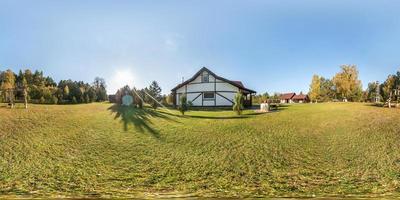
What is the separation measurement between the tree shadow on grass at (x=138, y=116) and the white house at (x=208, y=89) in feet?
40.7

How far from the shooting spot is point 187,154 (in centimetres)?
1229

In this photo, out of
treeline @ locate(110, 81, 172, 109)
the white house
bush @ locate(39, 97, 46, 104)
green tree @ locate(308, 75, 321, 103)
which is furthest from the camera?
green tree @ locate(308, 75, 321, 103)

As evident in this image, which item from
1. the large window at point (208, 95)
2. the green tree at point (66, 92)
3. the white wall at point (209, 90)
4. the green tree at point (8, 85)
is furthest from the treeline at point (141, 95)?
the large window at point (208, 95)

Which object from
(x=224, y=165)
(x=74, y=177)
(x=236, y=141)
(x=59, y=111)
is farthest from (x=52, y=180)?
(x=59, y=111)

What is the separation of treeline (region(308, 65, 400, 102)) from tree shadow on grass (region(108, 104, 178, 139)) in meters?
24.3

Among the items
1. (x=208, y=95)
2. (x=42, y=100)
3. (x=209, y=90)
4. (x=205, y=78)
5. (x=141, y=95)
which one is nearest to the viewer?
(x=141, y=95)

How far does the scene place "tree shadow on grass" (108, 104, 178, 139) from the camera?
15969 millimetres

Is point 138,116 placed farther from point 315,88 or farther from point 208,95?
point 315,88

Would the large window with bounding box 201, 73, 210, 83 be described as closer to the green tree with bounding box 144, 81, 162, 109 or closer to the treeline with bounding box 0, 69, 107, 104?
the green tree with bounding box 144, 81, 162, 109

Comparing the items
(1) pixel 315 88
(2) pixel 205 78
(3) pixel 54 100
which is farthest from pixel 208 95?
(1) pixel 315 88

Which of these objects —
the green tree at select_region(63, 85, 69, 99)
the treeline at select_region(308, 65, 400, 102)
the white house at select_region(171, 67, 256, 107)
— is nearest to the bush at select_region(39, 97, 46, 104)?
the green tree at select_region(63, 85, 69, 99)

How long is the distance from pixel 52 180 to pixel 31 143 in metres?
4.39

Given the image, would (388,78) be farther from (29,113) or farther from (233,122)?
(29,113)

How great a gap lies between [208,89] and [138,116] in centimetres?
1473
